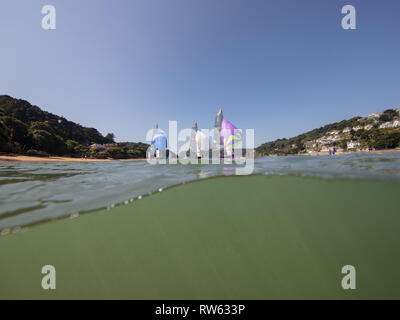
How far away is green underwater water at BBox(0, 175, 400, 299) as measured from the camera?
1.42 m

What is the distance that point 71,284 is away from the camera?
4.72 feet

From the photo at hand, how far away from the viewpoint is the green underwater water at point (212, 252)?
1418 millimetres

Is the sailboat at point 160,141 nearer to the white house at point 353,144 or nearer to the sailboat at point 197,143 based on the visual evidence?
the sailboat at point 197,143

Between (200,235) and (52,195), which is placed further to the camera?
(52,195)

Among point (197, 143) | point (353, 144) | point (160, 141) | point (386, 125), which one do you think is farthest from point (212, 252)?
→ point (386, 125)

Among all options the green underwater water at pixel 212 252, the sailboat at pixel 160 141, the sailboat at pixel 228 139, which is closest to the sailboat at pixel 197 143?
the sailboat at pixel 228 139

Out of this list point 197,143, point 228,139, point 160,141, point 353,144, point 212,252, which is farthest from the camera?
point 353,144

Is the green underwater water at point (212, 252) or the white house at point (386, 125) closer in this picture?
the green underwater water at point (212, 252)

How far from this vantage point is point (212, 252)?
5.96ft

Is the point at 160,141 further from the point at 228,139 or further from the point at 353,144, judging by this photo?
the point at 353,144

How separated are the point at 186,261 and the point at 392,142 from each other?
64.1 metres

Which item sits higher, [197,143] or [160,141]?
[160,141]
